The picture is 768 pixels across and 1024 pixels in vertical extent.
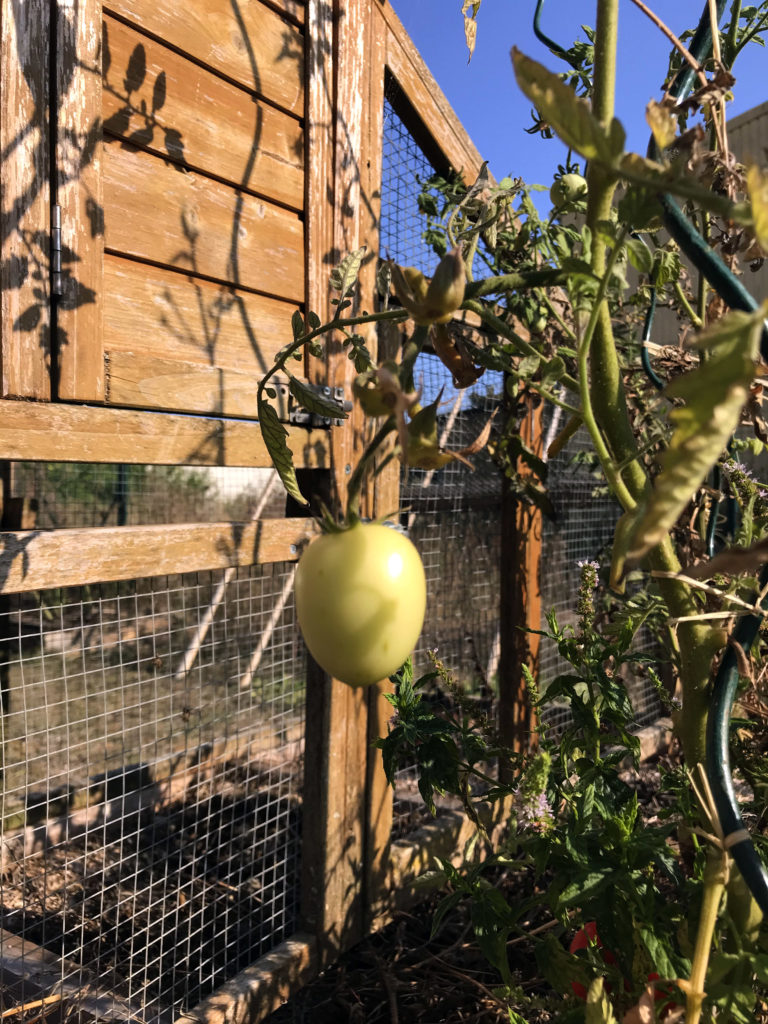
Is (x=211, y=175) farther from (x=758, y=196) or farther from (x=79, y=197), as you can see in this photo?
(x=758, y=196)

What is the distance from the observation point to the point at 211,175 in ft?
4.26

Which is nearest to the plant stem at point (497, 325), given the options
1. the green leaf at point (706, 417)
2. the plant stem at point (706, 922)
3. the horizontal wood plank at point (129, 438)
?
the green leaf at point (706, 417)

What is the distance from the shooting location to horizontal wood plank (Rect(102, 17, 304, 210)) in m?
1.15

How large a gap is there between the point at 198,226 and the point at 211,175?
0.33ft

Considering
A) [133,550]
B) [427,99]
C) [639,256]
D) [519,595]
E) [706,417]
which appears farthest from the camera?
[519,595]

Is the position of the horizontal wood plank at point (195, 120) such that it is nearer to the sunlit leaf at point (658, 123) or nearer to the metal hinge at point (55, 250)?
the metal hinge at point (55, 250)

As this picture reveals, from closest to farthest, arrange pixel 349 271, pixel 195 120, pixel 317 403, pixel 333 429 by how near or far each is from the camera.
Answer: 1. pixel 317 403
2. pixel 349 271
3. pixel 195 120
4. pixel 333 429

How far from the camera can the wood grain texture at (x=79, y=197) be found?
108 centimetres

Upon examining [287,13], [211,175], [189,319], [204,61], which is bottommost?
[189,319]

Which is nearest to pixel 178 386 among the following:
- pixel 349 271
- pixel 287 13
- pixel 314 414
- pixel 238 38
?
pixel 314 414

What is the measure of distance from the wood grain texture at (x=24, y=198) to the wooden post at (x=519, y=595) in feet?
4.43

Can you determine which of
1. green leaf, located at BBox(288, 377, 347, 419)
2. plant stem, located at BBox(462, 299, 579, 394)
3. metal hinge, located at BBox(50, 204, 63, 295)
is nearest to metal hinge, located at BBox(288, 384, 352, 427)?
metal hinge, located at BBox(50, 204, 63, 295)

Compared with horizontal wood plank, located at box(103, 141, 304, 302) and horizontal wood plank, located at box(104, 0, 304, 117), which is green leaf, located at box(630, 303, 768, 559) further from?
horizontal wood plank, located at box(104, 0, 304, 117)

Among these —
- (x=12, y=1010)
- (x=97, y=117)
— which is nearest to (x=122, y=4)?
(x=97, y=117)
